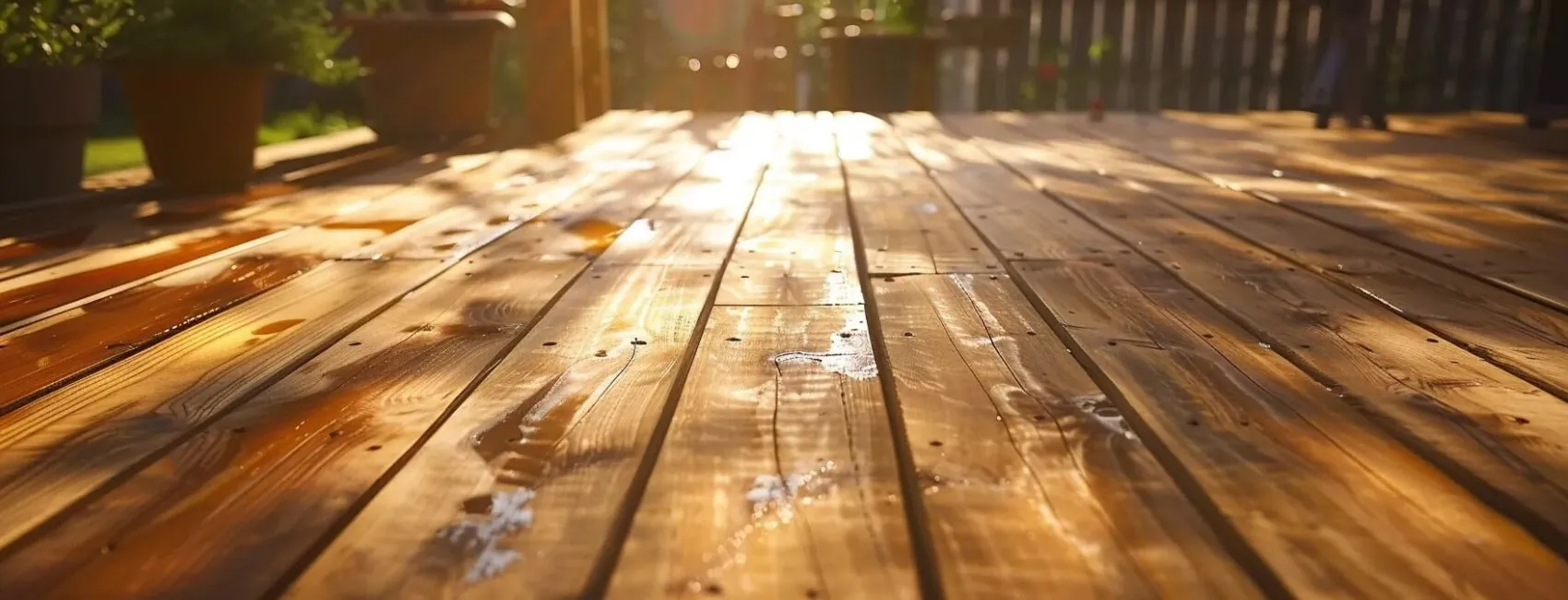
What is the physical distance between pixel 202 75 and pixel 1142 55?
5.78 m

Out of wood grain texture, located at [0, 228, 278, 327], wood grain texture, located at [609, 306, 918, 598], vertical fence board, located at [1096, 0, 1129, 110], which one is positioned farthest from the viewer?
vertical fence board, located at [1096, 0, 1129, 110]

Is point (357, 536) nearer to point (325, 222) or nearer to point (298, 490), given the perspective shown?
point (298, 490)

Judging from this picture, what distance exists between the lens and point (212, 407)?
46.9 inches

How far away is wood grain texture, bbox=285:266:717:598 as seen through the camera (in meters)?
0.81

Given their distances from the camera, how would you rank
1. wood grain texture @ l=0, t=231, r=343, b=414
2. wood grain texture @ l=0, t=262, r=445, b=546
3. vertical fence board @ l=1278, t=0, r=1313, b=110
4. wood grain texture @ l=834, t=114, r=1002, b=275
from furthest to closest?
vertical fence board @ l=1278, t=0, r=1313, b=110 → wood grain texture @ l=834, t=114, r=1002, b=275 → wood grain texture @ l=0, t=231, r=343, b=414 → wood grain texture @ l=0, t=262, r=445, b=546

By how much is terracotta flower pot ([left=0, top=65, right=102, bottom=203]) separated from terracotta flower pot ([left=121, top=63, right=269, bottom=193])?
0.58 ft

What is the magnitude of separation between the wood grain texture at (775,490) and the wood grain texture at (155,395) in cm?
46

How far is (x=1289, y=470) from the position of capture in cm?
101

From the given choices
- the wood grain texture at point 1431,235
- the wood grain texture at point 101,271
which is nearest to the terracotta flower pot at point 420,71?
the wood grain texture at point 101,271

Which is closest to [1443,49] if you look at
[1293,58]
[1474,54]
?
[1474,54]

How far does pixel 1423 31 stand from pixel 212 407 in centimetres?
758

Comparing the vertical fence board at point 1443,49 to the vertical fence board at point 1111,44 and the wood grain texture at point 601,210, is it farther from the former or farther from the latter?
the wood grain texture at point 601,210

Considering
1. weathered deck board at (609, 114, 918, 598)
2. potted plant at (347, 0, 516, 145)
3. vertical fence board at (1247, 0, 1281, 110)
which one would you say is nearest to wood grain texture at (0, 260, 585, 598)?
weathered deck board at (609, 114, 918, 598)

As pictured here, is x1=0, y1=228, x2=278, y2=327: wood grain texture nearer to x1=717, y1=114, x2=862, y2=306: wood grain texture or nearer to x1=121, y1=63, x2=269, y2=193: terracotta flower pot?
x1=121, y1=63, x2=269, y2=193: terracotta flower pot
